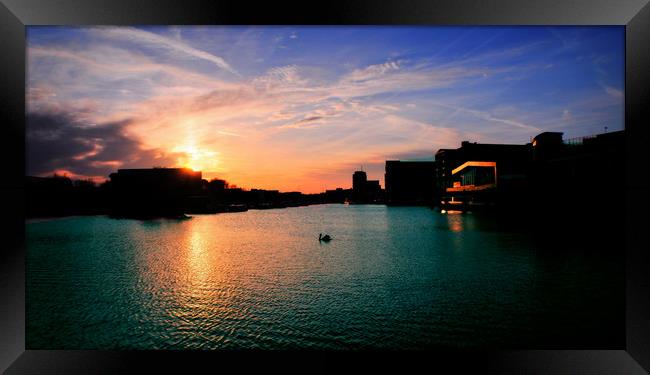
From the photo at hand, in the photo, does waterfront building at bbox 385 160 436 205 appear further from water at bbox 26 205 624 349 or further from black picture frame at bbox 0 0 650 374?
black picture frame at bbox 0 0 650 374

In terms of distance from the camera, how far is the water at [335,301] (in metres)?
11.9

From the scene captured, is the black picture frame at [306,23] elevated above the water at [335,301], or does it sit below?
above

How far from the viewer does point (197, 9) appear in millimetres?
7477

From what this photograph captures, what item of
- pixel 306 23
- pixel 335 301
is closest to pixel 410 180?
pixel 335 301

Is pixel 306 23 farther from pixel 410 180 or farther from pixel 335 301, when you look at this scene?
pixel 410 180

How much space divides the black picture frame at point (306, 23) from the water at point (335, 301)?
12.5 feet

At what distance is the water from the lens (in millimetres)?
11852

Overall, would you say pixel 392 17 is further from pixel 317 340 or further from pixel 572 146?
pixel 572 146

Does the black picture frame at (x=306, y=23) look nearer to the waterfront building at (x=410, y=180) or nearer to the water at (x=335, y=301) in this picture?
the water at (x=335, y=301)

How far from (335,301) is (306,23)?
11.6 metres

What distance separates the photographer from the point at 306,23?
7805mm

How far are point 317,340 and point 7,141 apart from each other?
31.0 ft

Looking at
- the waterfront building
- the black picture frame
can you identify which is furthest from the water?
the waterfront building

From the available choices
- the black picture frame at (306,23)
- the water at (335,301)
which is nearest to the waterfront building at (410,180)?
the water at (335,301)
